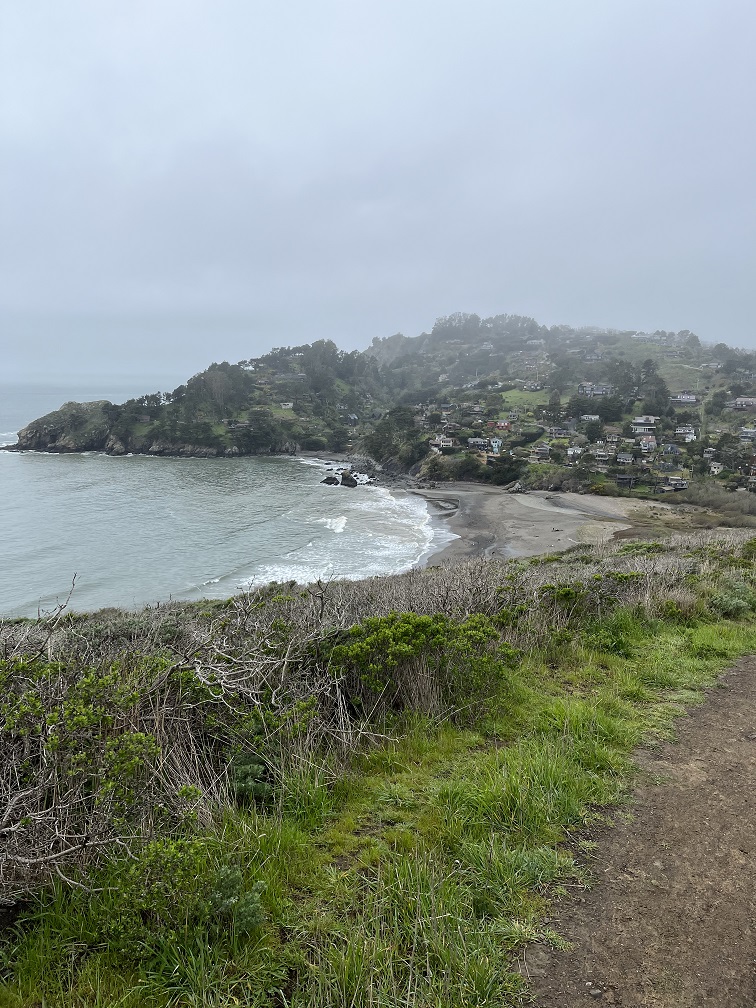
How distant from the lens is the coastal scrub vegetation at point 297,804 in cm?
234

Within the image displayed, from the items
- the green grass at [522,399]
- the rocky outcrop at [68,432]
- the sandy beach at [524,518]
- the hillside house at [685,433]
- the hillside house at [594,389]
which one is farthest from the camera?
the hillside house at [594,389]

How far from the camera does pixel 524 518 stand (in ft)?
132

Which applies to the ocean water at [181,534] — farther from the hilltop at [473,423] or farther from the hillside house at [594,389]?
the hillside house at [594,389]

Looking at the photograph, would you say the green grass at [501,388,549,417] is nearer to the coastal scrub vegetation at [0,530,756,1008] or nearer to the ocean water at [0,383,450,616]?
the ocean water at [0,383,450,616]

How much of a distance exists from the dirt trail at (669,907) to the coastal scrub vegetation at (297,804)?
0.16m

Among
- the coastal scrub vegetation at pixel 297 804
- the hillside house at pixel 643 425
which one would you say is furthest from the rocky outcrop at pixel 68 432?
the coastal scrub vegetation at pixel 297 804

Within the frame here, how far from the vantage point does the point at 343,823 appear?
3.38m

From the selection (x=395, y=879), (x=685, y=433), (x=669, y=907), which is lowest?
(x=669, y=907)

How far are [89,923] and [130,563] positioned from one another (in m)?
28.1

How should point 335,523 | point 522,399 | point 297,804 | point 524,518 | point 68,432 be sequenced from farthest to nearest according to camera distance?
point 522,399
point 68,432
point 524,518
point 335,523
point 297,804

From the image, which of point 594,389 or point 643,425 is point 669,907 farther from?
point 594,389

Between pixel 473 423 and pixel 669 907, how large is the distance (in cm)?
8412

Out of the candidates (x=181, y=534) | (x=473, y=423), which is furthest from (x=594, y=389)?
(x=181, y=534)

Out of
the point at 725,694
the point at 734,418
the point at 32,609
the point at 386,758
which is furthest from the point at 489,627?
the point at 734,418
